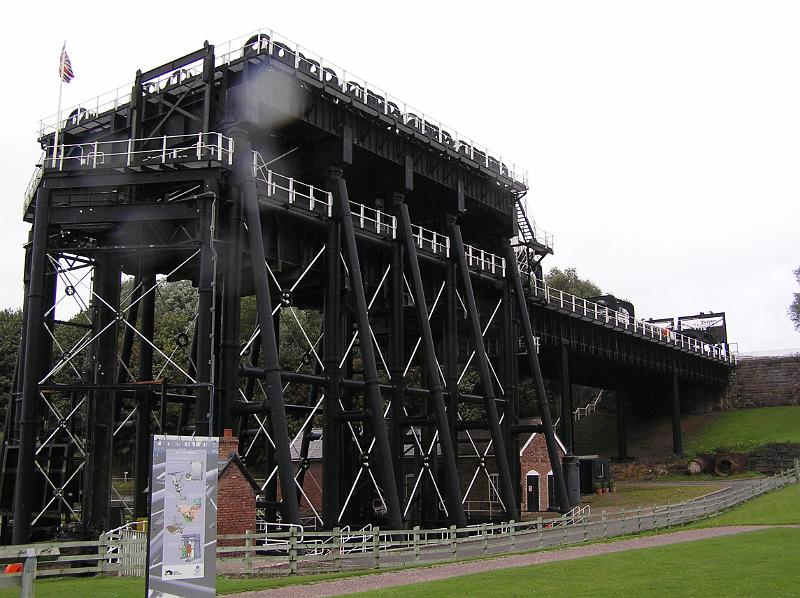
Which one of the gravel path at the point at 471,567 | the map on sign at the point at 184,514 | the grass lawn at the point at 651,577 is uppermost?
the map on sign at the point at 184,514

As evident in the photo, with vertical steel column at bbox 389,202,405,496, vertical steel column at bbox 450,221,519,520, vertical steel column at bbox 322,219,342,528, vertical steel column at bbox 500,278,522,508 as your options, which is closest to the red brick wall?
vertical steel column at bbox 500,278,522,508

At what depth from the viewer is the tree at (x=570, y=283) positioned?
93438 millimetres

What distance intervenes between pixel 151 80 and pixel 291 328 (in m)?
51.5

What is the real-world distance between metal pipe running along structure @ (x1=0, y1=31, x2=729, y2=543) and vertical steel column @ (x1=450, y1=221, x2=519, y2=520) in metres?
0.14

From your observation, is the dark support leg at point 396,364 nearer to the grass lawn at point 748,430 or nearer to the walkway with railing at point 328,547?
the walkway with railing at point 328,547

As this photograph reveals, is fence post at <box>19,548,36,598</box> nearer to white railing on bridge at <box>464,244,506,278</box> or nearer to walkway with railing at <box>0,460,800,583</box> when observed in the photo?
walkway with railing at <box>0,460,800,583</box>

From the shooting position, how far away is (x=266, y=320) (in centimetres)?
3008

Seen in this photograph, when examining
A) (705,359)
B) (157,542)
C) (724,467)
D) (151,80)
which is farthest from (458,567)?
(705,359)

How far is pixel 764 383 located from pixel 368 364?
5886 centimetres

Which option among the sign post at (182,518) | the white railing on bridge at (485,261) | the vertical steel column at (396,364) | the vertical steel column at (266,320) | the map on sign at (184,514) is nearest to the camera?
the sign post at (182,518)

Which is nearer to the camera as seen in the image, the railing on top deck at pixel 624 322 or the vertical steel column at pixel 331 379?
the vertical steel column at pixel 331 379

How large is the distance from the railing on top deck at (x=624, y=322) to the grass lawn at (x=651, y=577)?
28.7m

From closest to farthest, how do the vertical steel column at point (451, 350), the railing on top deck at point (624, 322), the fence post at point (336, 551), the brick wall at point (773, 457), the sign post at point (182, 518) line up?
the sign post at point (182, 518)
the fence post at point (336, 551)
the vertical steel column at point (451, 350)
the railing on top deck at point (624, 322)
the brick wall at point (773, 457)

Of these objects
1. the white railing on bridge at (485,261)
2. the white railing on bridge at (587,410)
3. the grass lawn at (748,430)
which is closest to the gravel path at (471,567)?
the white railing on bridge at (485,261)
